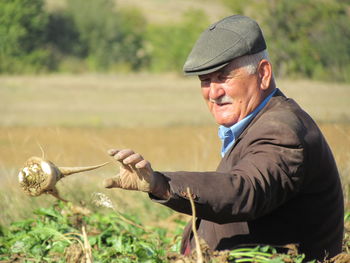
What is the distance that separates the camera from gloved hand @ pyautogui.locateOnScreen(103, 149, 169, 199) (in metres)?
2.58

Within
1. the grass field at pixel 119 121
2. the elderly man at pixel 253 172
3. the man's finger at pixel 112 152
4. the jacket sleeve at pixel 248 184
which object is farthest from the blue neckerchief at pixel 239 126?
the grass field at pixel 119 121

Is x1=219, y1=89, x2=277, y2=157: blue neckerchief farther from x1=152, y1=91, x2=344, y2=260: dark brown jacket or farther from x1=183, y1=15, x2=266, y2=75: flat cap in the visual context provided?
x1=183, y1=15, x2=266, y2=75: flat cap

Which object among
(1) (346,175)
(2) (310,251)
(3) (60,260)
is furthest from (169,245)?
(1) (346,175)

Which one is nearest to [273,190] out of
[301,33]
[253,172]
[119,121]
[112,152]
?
[253,172]

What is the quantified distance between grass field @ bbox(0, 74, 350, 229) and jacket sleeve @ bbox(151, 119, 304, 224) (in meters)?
3.44

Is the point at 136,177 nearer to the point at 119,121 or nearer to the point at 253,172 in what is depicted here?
the point at 253,172

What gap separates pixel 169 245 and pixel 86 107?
1709cm

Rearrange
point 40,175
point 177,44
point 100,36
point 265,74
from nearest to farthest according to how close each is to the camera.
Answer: point 40,175 → point 265,74 → point 100,36 → point 177,44

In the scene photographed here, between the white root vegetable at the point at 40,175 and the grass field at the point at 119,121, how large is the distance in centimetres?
326

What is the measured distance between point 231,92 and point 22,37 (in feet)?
52.0

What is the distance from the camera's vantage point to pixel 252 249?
2957 millimetres

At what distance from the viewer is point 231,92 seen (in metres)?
3.14

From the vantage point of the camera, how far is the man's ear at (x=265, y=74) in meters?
3.15

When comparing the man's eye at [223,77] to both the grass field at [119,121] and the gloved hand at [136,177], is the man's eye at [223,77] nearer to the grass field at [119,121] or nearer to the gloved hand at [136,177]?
the gloved hand at [136,177]
